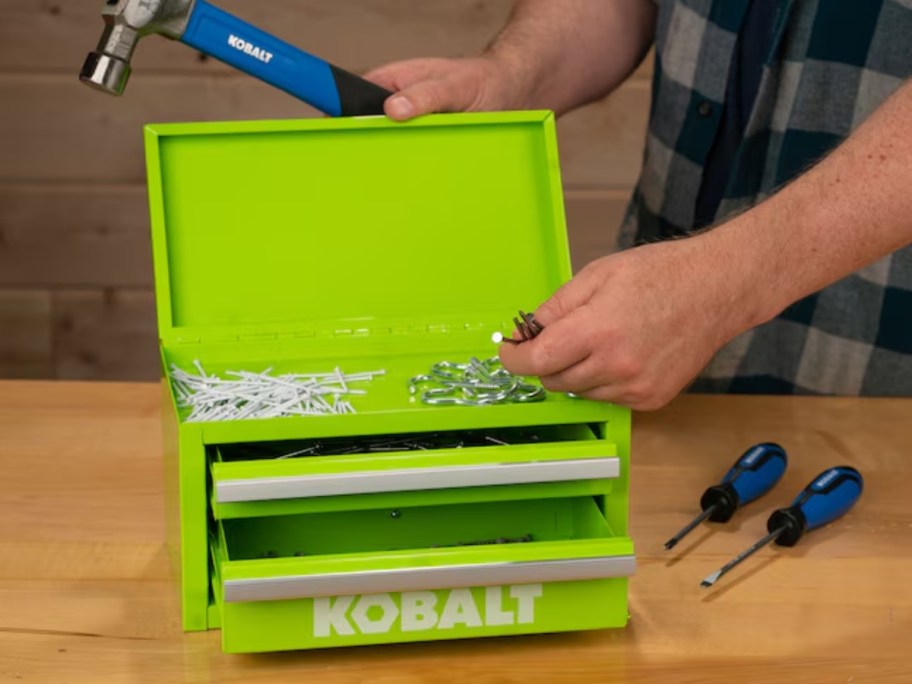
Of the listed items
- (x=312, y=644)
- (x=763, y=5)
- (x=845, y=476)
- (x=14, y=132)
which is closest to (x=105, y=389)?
(x=312, y=644)

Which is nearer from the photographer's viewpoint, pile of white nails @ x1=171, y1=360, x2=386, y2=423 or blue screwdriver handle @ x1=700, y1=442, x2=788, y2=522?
pile of white nails @ x1=171, y1=360, x2=386, y2=423

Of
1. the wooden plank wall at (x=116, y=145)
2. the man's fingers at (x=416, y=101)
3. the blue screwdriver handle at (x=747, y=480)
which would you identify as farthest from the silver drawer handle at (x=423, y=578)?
the wooden plank wall at (x=116, y=145)

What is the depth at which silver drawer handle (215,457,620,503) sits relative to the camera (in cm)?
104

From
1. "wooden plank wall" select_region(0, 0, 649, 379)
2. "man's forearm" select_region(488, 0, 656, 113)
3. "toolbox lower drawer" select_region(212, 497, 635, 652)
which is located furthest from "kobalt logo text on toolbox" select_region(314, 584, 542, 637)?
"wooden plank wall" select_region(0, 0, 649, 379)

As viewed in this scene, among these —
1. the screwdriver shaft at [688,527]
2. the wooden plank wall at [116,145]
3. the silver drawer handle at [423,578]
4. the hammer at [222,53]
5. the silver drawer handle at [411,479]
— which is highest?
the hammer at [222,53]

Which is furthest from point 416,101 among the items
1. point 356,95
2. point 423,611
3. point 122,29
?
point 423,611

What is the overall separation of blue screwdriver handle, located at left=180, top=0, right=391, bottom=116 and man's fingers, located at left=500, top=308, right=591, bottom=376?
1.18 feet

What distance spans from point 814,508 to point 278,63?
63 centimetres

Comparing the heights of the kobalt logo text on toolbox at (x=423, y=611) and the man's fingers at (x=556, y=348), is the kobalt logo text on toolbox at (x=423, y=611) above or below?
below

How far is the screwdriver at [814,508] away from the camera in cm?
126

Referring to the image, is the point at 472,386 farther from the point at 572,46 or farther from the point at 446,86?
the point at 572,46

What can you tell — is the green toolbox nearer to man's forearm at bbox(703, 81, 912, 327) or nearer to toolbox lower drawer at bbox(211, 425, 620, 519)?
toolbox lower drawer at bbox(211, 425, 620, 519)

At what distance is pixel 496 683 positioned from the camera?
3.48 feet

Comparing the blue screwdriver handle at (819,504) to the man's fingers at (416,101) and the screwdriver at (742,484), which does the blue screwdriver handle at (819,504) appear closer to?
the screwdriver at (742,484)
